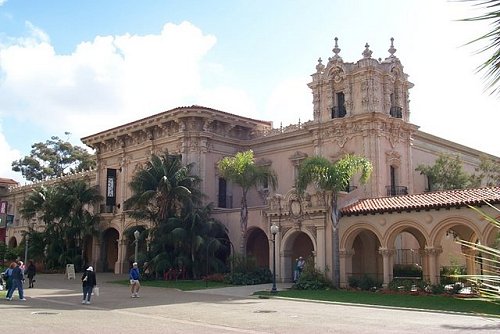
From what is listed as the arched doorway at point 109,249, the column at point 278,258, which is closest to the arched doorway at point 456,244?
the column at point 278,258

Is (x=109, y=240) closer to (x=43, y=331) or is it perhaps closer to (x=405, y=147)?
(x=405, y=147)

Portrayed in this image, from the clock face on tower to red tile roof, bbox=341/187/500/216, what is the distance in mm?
2721

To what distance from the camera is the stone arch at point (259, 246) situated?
3466 cm

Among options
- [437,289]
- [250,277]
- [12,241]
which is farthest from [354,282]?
[12,241]

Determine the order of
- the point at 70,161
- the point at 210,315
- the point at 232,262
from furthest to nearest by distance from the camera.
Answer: the point at 70,161
the point at 232,262
the point at 210,315

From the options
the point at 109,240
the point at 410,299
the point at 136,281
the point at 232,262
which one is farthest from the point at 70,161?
the point at 410,299

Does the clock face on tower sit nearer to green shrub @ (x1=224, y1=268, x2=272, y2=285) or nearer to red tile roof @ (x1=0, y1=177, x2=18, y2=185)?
green shrub @ (x1=224, y1=268, x2=272, y2=285)

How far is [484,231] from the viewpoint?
2195 cm

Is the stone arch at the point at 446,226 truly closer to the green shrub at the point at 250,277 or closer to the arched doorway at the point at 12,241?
the green shrub at the point at 250,277

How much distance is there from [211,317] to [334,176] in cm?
1159

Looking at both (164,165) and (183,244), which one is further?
(164,165)

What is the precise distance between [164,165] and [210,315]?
18.0 m

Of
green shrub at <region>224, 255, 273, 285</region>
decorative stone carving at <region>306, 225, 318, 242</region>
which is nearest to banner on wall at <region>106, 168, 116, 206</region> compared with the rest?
green shrub at <region>224, 255, 273, 285</region>

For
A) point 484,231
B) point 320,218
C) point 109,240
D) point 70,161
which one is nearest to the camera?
point 484,231
